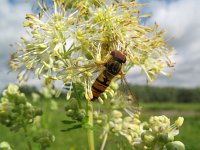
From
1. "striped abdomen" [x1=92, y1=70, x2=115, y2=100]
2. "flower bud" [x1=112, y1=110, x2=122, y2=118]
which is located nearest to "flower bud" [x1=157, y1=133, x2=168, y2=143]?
"striped abdomen" [x1=92, y1=70, x2=115, y2=100]

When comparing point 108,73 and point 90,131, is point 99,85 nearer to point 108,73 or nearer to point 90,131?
point 108,73

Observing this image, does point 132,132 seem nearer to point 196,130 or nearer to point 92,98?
point 92,98

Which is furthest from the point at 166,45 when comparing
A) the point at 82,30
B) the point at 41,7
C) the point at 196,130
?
the point at 196,130

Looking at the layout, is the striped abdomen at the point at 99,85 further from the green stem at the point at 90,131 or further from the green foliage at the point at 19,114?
the green foliage at the point at 19,114

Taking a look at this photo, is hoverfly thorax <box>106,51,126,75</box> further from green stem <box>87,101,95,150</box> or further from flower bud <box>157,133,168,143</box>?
flower bud <box>157,133,168,143</box>

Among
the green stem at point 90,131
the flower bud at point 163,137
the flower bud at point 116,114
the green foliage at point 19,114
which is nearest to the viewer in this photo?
the flower bud at point 163,137

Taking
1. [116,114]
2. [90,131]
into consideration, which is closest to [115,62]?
[90,131]

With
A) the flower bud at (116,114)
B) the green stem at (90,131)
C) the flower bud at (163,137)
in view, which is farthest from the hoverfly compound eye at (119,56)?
the flower bud at (116,114)

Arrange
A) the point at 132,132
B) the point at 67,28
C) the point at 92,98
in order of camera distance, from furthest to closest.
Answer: the point at 132,132
the point at 67,28
the point at 92,98
